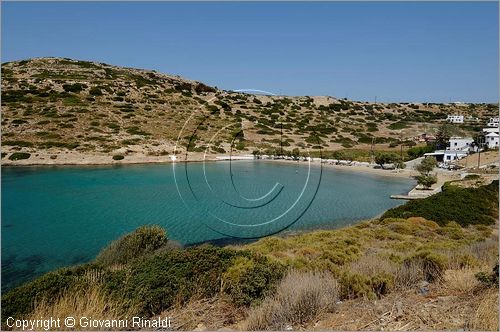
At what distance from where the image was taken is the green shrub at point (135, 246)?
46.5 feet

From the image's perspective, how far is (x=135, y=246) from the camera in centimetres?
1452

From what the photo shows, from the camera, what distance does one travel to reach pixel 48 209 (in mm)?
26734

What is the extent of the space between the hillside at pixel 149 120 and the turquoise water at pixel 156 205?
8461 mm

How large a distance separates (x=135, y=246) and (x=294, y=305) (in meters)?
9.21

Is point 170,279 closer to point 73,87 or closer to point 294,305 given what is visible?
point 294,305

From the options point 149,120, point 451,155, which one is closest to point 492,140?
point 451,155

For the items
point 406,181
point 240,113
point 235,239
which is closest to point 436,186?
point 406,181

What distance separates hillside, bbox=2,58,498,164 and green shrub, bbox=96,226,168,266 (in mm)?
30835

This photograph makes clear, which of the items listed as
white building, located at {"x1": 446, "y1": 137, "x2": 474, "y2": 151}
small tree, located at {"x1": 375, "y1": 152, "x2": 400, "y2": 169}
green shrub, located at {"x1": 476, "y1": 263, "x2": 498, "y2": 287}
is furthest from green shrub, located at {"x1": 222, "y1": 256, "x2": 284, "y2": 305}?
white building, located at {"x1": 446, "y1": 137, "x2": 474, "y2": 151}

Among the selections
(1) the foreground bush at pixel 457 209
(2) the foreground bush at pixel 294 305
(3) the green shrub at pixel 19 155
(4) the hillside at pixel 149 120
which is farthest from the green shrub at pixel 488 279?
(3) the green shrub at pixel 19 155

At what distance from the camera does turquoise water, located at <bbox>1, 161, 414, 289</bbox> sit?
63.5 feet

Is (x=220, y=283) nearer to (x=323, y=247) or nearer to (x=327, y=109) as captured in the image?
(x=323, y=247)

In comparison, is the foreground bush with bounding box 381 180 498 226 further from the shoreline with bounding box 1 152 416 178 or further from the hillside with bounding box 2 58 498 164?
the hillside with bounding box 2 58 498 164

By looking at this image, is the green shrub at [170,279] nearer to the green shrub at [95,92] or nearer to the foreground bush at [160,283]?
the foreground bush at [160,283]
